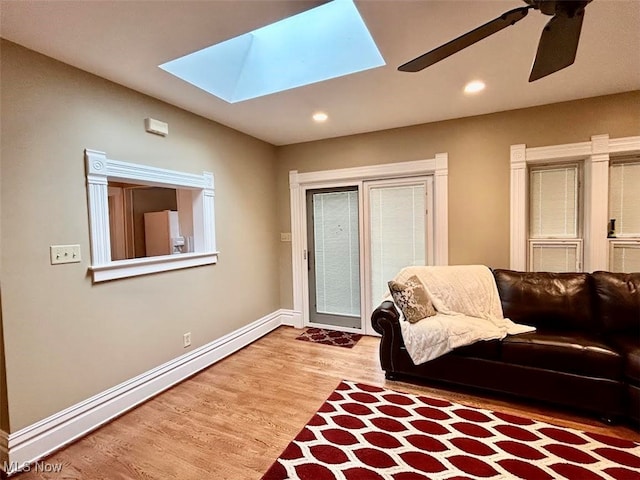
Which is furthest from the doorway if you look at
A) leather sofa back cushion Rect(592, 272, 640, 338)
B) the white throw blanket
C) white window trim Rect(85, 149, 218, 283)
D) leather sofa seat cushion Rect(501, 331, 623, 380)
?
leather sofa back cushion Rect(592, 272, 640, 338)

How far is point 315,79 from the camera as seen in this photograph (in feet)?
7.79

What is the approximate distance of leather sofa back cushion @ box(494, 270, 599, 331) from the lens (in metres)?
2.57

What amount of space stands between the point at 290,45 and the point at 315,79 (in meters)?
0.38

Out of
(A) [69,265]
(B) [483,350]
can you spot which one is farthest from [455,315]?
(A) [69,265]

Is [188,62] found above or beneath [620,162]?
above

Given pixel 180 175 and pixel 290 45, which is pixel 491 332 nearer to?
pixel 290 45

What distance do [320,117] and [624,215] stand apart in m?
3.06

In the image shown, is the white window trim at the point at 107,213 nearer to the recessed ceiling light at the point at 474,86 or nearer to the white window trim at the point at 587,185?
the recessed ceiling light at the point at 474,86

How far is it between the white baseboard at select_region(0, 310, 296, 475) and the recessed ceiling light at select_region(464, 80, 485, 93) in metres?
3.33

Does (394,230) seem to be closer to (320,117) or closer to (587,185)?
(320,117)

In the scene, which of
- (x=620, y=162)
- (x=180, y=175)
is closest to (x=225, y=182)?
(x=180, y=175)

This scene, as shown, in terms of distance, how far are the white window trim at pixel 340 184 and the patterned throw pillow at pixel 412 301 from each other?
826 millimetres

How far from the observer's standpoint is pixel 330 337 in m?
3.87

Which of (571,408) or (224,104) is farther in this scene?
(224,104)
